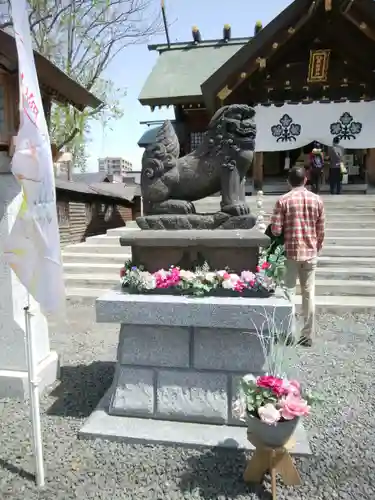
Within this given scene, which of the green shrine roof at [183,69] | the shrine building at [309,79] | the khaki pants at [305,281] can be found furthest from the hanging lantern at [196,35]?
the khaki pants at [305,281]

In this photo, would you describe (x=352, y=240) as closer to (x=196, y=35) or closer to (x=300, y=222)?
(x=300, y=222)

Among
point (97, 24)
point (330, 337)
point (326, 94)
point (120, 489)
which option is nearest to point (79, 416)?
point (120, 489)

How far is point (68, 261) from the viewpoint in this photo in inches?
335

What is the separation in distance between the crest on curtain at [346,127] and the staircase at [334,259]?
82.3 inches

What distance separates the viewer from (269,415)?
7.25 ft

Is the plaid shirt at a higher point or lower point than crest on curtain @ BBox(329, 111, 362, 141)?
lower

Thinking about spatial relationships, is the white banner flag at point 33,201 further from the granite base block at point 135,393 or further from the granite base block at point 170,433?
the granite base block at point 170,433

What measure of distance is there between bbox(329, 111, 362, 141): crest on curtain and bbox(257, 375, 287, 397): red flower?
33.3 feet

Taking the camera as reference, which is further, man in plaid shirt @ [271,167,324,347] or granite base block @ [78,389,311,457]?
man in plaid shirt @ [271,167,324,347]

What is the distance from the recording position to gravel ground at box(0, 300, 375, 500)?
94.4 inches

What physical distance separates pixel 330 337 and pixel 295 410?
3254mm

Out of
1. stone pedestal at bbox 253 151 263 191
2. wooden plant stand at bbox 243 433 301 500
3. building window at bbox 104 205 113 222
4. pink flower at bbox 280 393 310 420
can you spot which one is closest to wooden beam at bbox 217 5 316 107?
stone pedestal at bbox 253 151 263 191

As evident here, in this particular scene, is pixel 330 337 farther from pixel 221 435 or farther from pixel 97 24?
pixel 97 24

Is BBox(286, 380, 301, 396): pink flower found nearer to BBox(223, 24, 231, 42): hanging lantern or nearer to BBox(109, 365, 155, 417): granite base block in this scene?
BBox(109, 365, 155, 417): granite base block
